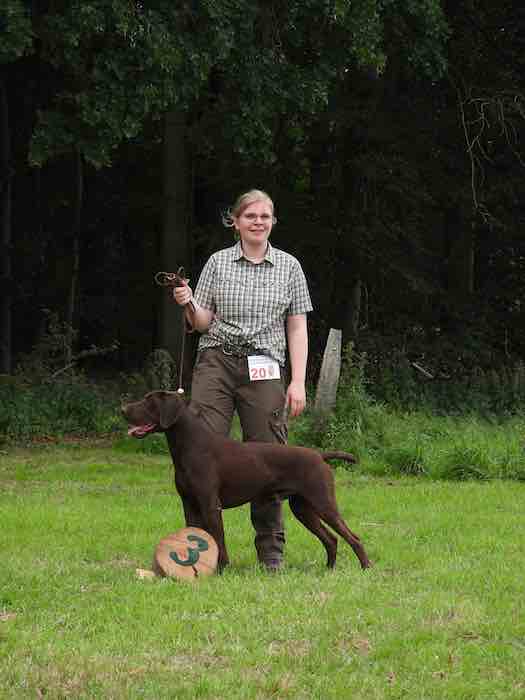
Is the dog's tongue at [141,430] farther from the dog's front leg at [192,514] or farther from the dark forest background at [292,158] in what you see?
the dark forest background at [292,158]

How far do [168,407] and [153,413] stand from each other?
0.29ft

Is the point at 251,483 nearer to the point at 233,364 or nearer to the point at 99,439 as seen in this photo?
the point at 233,364

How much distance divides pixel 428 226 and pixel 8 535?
50.1ft

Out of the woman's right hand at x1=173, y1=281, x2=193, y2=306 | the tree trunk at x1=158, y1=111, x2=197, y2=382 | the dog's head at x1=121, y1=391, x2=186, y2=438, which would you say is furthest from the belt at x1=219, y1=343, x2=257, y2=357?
the tree trunk at x1=158, y1=111, x2=197, y2=382

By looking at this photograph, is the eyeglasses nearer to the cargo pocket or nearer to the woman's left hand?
the woman's left hand

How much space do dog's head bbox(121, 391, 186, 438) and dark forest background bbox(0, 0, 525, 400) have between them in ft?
26.6

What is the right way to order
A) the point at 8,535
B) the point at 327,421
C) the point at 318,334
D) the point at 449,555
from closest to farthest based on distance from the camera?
the point at 449,555 < the point at 8,535 < the point at 327,421 < the point at 318,334

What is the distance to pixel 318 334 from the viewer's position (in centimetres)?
2097

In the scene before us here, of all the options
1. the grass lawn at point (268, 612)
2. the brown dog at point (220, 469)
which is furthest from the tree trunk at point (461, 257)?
the brown dog at point (220, 469)

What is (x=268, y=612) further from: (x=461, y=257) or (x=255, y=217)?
(x=461, y=257)

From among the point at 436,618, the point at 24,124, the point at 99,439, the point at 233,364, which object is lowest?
the point at 99,439

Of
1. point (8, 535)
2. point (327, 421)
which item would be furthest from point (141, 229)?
point (8, 535)

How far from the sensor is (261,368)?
6984mm

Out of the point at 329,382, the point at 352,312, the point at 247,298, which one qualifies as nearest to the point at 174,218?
the point at 352,312
